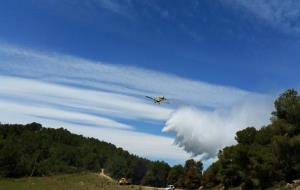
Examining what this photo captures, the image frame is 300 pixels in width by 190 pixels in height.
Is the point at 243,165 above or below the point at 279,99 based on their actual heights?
below

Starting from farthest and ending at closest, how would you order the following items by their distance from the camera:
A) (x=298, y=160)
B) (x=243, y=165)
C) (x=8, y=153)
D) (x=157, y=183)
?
(x=157, y=183)
(x=8, y=153)
(x=243, y=165)
(x=298, y=160)

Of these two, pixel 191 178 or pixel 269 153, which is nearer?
pixel 269 153

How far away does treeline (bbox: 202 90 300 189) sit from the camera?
9131cm

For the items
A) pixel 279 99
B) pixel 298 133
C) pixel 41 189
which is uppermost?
pixel 279 99

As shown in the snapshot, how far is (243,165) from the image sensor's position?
9838 centimetres

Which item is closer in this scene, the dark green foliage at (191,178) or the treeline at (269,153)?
the treeline at (269,153)

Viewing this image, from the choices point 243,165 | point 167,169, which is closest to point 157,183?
point 167,169

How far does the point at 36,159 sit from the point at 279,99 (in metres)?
112

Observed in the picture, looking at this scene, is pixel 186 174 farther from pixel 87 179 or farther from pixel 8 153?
pixel 8 153

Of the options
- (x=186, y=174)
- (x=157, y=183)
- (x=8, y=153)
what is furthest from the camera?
(x=157, y=183)

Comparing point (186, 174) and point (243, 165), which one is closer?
point (243, 165)

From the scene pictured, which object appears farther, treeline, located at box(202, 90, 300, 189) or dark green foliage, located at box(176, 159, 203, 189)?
dark green foliage, located at box(176, 159, 203, 189)

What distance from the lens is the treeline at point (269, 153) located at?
91312 mm

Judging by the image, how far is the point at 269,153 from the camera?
9262 cm
